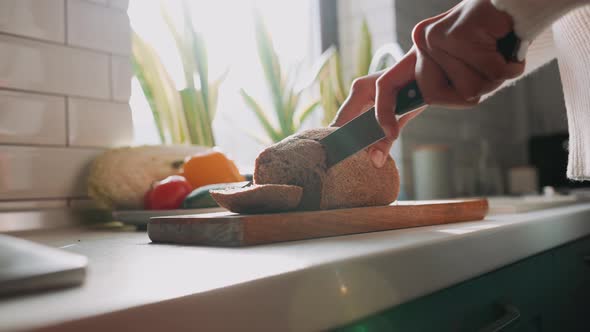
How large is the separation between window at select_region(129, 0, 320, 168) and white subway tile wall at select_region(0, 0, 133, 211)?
0.14 meters

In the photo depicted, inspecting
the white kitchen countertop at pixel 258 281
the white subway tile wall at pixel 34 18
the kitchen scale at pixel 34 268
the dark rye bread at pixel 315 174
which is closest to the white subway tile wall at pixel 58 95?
the white subway tile wall at pixel 34 18

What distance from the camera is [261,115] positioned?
1.48 metres

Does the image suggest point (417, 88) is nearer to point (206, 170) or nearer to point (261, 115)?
point (206, 170)

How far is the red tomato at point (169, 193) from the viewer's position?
0.92 metres

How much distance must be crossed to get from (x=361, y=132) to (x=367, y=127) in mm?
10

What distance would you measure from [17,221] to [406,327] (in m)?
0.74

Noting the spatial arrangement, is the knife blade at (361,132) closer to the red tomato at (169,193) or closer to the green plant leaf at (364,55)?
the red tomato at (169,193)

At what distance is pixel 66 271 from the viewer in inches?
12.8

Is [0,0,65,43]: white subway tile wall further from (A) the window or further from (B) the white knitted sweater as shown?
(B) the white knitted sweater

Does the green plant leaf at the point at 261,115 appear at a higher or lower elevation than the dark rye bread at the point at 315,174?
higher

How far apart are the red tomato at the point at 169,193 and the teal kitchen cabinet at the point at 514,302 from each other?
0.54m

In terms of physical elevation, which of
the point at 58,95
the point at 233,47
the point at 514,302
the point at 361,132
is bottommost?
the point at 514,302

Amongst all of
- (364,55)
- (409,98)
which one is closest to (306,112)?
(364,55)

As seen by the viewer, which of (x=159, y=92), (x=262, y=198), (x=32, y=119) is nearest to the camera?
(x=262, y=198)
